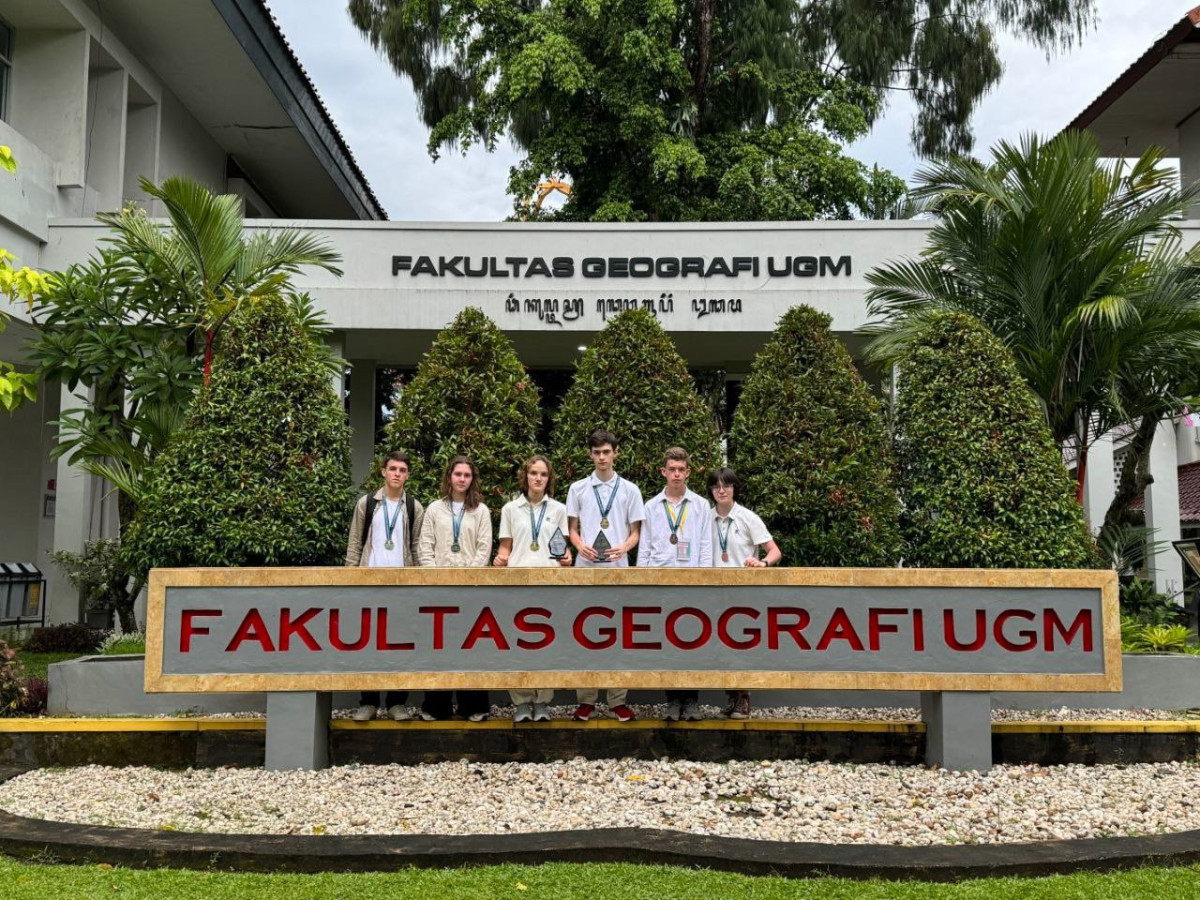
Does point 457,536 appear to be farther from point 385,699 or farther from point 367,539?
point 385,699

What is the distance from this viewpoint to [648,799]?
4.94 metres

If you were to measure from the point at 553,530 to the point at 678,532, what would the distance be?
726 mm

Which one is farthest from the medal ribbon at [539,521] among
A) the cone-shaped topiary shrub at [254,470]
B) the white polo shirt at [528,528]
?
the cone-shaped topiary shrub at [254,470]

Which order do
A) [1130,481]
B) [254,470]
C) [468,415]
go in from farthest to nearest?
1. [1130,481]
2. [468,415]
3. [254,470]

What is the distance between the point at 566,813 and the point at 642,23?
16.0 metres

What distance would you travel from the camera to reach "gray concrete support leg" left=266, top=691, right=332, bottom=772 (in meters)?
5.45

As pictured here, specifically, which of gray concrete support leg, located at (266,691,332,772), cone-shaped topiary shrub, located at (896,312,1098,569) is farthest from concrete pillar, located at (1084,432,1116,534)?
gray concrete support leg, located at (266,691,332,772)

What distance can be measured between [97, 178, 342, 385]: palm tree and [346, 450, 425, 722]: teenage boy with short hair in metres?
2.53

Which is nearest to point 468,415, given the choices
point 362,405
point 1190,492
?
point 362,405

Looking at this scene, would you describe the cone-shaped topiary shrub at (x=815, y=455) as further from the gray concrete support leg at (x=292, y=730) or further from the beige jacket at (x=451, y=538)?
the gray concrete support leg at (x=292, y=730)

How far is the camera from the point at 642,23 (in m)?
17.9

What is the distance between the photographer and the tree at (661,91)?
57.7 ft

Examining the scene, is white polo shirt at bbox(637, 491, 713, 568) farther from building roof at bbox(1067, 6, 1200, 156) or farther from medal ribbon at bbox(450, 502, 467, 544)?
building roof at bbox(1067, 6, 1200, 156)

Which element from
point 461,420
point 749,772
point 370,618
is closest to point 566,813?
point 749,772
